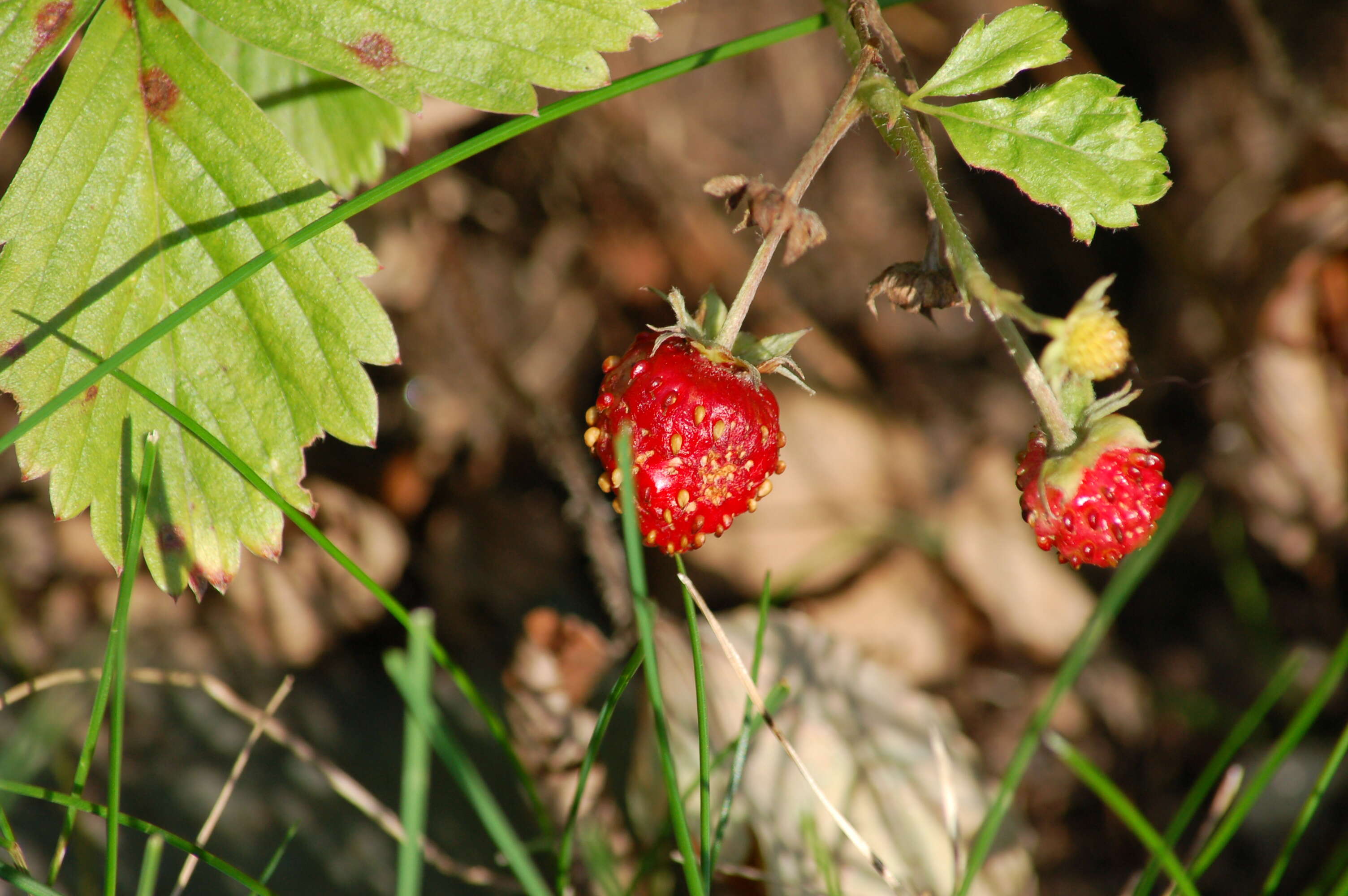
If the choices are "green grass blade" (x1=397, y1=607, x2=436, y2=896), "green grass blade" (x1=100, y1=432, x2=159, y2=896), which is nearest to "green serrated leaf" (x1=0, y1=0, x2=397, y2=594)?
"green grass blade" (x1=100, y1=432, x2=159, y2=896)

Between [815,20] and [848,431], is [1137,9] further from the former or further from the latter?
[815,20]

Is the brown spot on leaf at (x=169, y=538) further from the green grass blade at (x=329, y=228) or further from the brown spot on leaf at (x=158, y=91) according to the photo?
the brown spot on leaf at (x=158, y=91)

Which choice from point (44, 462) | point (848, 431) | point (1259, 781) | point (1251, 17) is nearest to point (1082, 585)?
point (848, 431)

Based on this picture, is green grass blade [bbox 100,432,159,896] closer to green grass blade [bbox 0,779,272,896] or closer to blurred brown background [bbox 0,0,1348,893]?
green grass blade [bbox 0,779,272,896]

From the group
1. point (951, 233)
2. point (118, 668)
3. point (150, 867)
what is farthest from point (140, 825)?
point (951, 233)

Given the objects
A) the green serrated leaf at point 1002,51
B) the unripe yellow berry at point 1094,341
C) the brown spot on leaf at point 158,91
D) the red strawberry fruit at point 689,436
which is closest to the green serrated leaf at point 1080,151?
the green serrated leaf at point 1002,51

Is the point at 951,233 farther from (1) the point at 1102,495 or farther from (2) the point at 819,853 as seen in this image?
(2) the point at 819,853
